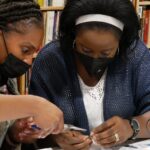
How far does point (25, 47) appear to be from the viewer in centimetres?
113

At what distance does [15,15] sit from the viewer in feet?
3.58

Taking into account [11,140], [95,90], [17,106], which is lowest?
[11,140]

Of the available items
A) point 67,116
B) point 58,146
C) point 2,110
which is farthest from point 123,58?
point 2,110

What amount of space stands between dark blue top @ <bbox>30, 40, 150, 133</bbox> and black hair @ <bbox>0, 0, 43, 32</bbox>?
38 cm

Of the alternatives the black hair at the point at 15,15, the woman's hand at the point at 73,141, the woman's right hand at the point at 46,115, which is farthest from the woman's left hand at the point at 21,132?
the black hair at the point at 15,15

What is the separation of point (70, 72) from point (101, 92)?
6.0 inches

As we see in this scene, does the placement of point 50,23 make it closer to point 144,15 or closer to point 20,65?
point 144,15

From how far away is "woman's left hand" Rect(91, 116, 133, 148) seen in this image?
129 centimetres

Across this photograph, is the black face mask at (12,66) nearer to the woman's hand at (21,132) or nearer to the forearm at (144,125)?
the woman's hand at (21,132)

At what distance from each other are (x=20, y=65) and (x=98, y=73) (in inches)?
14.4

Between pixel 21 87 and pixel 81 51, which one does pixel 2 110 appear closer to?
pixel 81 51

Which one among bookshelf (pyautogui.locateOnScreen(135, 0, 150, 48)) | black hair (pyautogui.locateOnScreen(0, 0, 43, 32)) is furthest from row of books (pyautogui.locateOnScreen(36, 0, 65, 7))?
black hair (pyautogui.locateOnScreen(0, 0, 43, 32))

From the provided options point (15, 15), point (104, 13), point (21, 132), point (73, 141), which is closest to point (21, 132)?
point (21, 132)

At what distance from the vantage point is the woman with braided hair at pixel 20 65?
95cm
